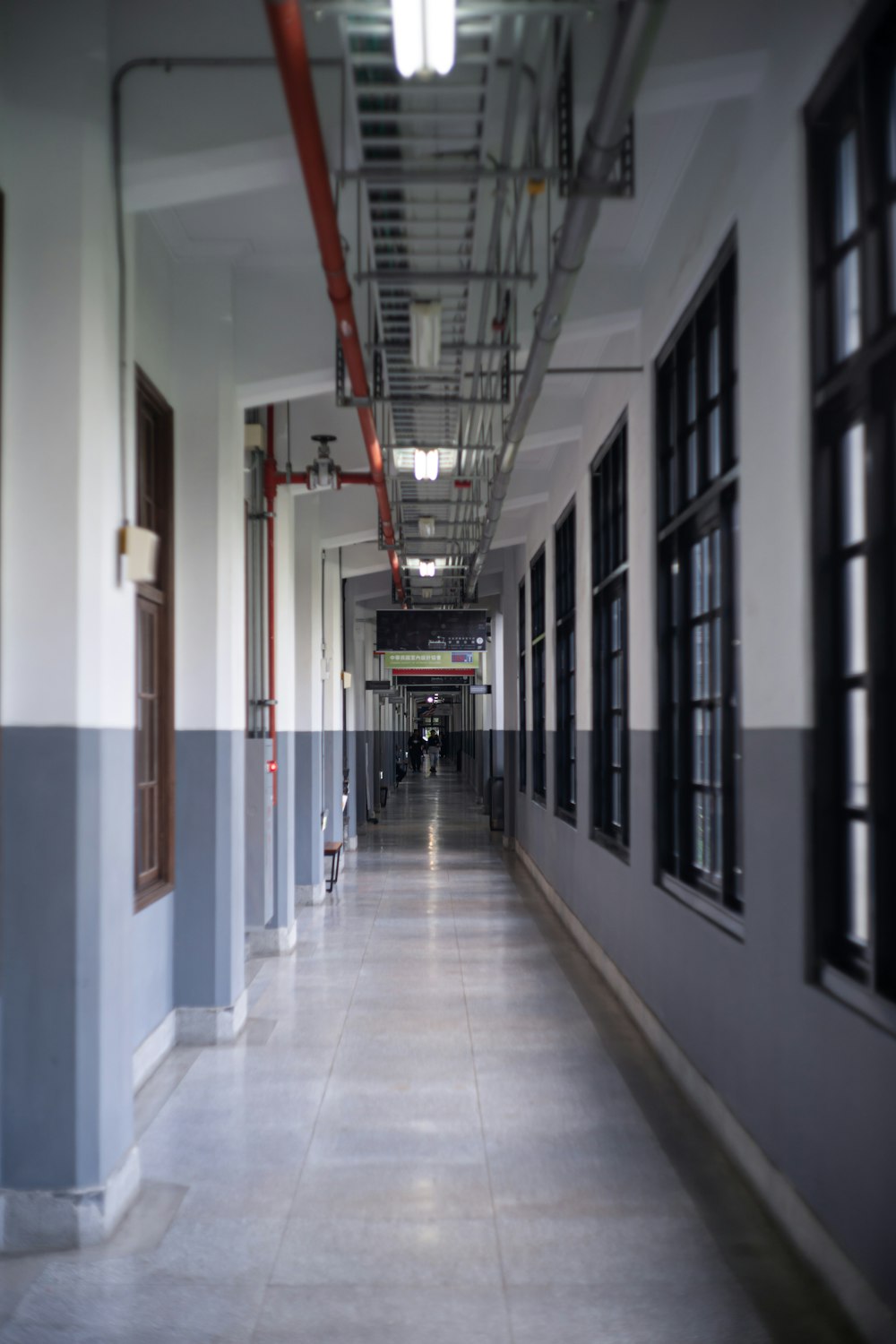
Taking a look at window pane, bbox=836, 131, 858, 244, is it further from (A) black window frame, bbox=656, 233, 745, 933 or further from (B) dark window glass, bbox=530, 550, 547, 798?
(B) dark window glass, bbox=530, 550, 547, 798

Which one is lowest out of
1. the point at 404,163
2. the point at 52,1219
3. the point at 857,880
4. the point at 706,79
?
the point at 52,1219

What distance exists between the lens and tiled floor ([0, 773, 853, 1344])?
9.71 feet

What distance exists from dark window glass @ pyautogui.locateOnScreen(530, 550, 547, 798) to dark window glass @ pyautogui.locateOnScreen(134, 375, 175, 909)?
6.43m

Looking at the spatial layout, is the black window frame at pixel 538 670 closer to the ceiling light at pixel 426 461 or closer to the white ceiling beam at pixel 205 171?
the ceiling light at pixel 426 461

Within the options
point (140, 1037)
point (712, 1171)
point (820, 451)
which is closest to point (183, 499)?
point (140, 1037)

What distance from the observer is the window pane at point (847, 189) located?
Answer: 316cm

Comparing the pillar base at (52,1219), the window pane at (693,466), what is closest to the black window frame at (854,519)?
the window pane at (693,466)

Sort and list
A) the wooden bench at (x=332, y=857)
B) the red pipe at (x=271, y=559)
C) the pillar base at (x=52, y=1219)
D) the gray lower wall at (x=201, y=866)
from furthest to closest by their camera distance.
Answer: the wooden bench at (x=332, y=857) → the red pipe at (x=271, y=559) → the gray lower wall at (x=201, y=866) → the pillar base at (x=52, y=1219)

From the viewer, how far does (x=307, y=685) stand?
9.77 m

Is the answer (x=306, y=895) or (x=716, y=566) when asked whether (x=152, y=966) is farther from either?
(x=306, y=895)

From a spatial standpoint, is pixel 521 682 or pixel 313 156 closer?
pixel 313 156

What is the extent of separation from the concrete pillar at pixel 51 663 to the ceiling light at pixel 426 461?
11.1 ft

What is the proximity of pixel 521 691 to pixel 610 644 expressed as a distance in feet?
22.2

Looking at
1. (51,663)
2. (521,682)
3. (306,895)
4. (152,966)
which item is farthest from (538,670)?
(51,663)
